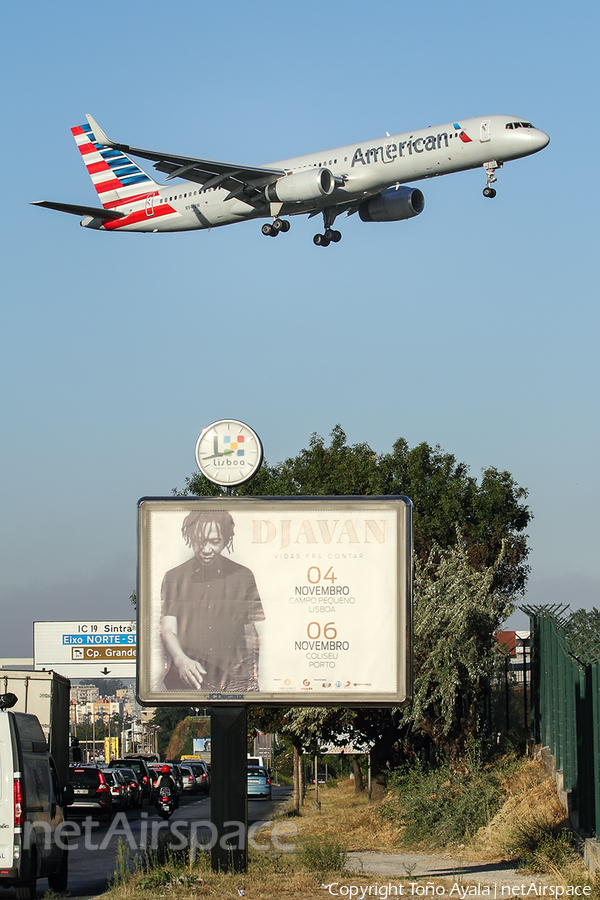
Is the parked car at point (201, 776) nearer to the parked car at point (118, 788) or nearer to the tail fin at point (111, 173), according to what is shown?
the parked car at point (118, 788)

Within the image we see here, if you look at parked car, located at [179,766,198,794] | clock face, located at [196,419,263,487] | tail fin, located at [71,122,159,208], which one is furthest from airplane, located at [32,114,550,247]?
clock face, located at [196,419,263,487]

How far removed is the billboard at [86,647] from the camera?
64312mm

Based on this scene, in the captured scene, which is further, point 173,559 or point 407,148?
point 407,148

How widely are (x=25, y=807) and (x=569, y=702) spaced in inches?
323

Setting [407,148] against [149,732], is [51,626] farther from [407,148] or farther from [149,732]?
[149,732]

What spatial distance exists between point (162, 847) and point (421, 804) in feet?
22.1

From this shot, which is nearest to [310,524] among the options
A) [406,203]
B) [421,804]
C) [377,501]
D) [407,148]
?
[377,501]

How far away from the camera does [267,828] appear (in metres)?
26.3

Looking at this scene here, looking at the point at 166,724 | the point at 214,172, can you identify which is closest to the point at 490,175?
the point at 214,172

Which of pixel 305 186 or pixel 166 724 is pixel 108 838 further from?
pixel 166 724

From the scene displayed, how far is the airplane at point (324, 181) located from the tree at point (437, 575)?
8.28m

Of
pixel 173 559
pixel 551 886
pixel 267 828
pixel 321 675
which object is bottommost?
pixel 267 828

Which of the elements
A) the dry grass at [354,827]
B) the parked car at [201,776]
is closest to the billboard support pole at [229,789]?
the dry grass at [354,827]

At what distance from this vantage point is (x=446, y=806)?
63.3 feet
